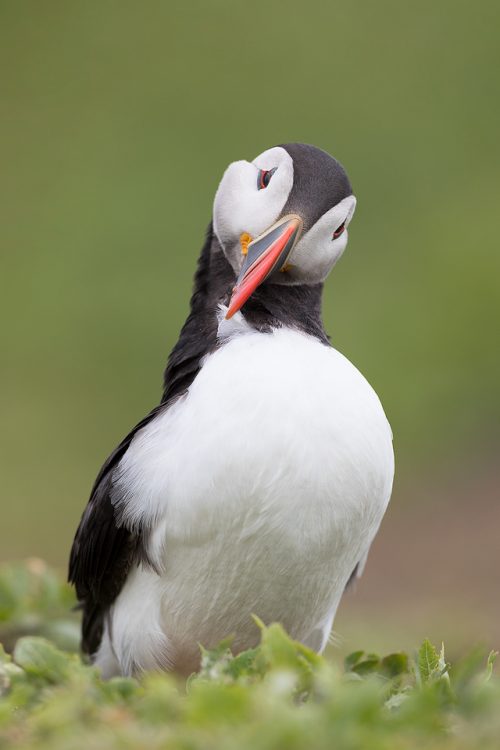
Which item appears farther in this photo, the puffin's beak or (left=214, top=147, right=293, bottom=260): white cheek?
(left=214, top=147, right=293, bottom=260): white cheek

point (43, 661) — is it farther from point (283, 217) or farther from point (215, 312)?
point (283, 217)

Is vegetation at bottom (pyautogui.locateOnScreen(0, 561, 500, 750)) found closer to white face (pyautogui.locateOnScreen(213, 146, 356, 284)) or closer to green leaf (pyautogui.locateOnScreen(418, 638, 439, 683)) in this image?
green leaf (pyautogui.locateOnScreen(418, 638, 439, 683))

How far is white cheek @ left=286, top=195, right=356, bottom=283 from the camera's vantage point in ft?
15.1

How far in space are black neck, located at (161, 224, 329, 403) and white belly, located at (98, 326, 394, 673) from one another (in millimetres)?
95

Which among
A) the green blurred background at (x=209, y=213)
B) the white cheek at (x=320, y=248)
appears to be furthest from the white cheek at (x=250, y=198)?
the green blurred background at (x=209, y=213)

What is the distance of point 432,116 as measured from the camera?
1586 centimetres

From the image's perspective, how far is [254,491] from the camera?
431cm

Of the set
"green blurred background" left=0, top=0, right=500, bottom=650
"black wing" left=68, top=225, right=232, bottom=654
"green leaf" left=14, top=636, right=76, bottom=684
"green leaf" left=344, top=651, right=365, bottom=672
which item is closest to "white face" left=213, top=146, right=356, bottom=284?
"black wing" left=68, top=225, right=232, bottom=654

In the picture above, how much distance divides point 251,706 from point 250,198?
1.99 meters

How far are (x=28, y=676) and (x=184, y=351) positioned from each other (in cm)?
130

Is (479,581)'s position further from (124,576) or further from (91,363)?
(91,363)

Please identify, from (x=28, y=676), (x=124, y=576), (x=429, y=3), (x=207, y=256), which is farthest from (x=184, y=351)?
(x=429, y=3)

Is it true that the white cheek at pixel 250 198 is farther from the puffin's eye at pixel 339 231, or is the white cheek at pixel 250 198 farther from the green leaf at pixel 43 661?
the green leaf at pixel 43 661

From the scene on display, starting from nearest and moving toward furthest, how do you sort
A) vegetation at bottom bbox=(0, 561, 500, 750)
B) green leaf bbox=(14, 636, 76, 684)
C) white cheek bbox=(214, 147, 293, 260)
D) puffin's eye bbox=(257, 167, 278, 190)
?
1. vegetation at bottom bbox=(0, 561, 500, 750)
2. green leaf bbox=(14, 636, 76, 684)
3. white cheek bbox=(214, 147, 293, 260)
4. puffin's eye bbox=(257, 167, 278, 190)
